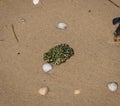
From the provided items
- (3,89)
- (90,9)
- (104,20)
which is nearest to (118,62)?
(104,20)

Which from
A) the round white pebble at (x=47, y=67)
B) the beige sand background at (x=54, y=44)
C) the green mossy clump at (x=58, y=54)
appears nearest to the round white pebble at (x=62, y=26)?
the beige sand background at (x=54, y=44)

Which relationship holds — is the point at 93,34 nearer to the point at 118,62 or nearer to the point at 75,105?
the point at 118,62

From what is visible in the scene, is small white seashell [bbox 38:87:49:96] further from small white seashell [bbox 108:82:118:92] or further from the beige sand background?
small white seashell [bbox 108:82:118:92]

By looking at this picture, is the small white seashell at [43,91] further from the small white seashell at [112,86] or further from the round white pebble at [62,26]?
the round white pebble at [62,26]

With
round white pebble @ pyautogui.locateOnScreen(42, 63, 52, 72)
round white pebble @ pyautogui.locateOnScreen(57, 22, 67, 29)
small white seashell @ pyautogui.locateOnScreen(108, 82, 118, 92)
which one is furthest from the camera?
round white pebble @ pyautogui.locateOnScreen(57, 22, 67, 29)

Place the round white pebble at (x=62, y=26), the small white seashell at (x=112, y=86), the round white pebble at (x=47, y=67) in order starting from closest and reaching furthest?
1. the small white seashell at (x=112, y=86)
2. the round white pebble at (x=47, y=67)
3. the round white pebble at (x=62, y=26)

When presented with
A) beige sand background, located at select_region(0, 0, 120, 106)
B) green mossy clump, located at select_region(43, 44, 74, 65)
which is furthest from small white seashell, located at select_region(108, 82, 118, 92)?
green mossy clump, located at select_region(43, 44, 74, 65)
